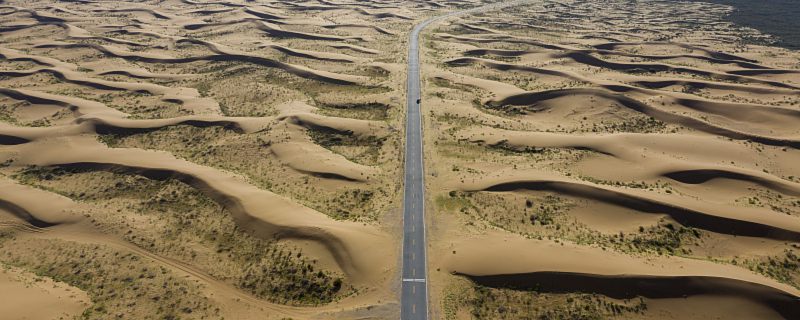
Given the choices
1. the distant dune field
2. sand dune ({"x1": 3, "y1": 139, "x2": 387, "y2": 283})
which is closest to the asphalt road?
the distant dune field

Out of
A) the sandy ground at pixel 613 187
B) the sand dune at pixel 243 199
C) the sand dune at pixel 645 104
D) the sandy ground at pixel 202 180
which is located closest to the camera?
the sandy ground at pixel 613 187

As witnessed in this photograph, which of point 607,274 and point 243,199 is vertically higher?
point 607,274

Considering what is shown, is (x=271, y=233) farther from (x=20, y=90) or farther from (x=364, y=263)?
(x=20, y=90)

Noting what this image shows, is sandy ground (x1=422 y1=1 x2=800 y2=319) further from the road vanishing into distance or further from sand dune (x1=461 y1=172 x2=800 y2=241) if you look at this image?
the road vanishing into distance

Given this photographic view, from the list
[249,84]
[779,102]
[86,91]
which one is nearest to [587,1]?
[779,102]

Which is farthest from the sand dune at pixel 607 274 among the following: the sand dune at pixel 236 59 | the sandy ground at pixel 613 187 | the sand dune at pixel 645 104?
the sand dune at pixel 236 59

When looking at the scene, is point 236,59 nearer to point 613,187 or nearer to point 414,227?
point 414,227

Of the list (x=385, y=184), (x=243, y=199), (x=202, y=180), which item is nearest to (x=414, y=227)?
(x=385, y=184)

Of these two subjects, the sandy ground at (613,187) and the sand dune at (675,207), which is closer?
the sandy ground at (613,187)

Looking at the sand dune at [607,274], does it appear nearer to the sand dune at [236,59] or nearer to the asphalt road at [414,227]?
the asphalt road at [414,227]
